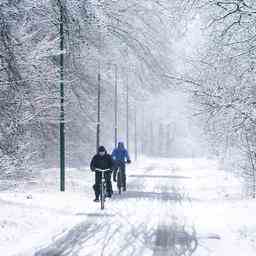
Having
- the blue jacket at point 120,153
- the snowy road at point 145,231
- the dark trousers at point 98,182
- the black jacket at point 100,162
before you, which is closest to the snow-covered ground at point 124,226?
the snowy road at point 145,231

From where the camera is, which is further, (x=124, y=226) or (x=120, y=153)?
(x=120, y=153)

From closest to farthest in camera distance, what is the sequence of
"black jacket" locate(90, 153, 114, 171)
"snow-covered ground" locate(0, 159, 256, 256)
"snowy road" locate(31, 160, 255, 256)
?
"snowy road" locate(31, 160, 255, 256)
"snow-covered ground" locate(0, 159, 256, 256)
"black jacket" locate(90, 153, 114, 171)

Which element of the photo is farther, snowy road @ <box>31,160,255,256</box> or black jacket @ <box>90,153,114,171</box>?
black jacket @ <box>90,153,114,171</box>

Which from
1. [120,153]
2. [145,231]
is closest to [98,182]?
[120,153]

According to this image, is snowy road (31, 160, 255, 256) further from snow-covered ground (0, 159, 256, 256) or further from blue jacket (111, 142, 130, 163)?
blue jacket (111, 142, 130, 163)

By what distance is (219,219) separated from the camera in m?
16.3

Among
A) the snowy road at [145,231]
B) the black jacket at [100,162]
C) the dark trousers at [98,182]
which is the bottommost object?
the snowy road at [145,231]

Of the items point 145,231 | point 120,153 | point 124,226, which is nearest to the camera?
point 145,231

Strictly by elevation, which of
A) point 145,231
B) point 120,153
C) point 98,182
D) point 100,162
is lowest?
point 145,231

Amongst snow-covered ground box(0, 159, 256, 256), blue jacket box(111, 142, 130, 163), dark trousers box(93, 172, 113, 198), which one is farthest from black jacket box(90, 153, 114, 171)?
blue jacket box(111, 142, 130, 163)

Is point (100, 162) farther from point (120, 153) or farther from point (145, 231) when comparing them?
point (145, 231)

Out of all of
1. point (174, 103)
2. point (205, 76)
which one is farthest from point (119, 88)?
point (174, 103)

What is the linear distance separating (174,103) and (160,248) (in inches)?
4369

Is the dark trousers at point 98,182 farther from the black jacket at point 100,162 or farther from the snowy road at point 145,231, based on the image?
the snowy road at point 145,231
